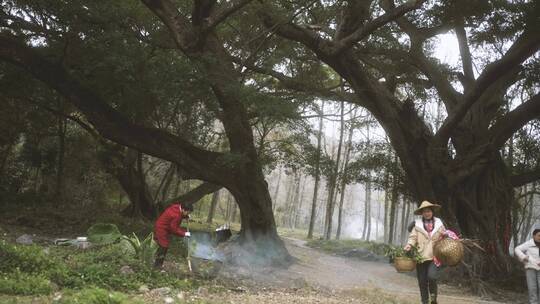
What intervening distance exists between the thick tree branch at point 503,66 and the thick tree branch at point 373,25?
3.31 meters

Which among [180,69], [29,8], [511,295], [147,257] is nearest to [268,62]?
[180,69]

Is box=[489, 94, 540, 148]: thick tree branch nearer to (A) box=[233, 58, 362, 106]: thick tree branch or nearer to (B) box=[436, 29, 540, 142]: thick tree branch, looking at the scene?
(B) box=[436, 29, 540, 142]: thick tree branch

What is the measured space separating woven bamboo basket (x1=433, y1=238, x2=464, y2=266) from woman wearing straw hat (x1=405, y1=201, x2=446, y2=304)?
0.68ft

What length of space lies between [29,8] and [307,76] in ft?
28.4

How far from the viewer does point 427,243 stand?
692 cm

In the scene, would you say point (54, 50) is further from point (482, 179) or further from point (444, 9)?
point (482, 179)

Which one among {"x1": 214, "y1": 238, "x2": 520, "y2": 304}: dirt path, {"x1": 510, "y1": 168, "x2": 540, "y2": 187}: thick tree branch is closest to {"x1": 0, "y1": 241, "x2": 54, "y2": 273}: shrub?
{"x1": 214, "y1": 238, "x2": 520, "y2": 304}: dirt path

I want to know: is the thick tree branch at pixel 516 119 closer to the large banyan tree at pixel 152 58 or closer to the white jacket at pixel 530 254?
the white jacket at pixel 530 254

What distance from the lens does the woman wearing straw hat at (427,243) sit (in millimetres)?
6906

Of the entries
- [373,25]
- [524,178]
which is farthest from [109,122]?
[524,178]

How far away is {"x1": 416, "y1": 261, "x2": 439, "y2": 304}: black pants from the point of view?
22.8ft

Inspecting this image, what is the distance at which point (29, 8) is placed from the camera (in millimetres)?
12023

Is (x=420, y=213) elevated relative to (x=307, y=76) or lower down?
lower down

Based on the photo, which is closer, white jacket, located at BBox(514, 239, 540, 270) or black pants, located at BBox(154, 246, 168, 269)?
white jacket, located at BBox(514, 239, 540, 270)
